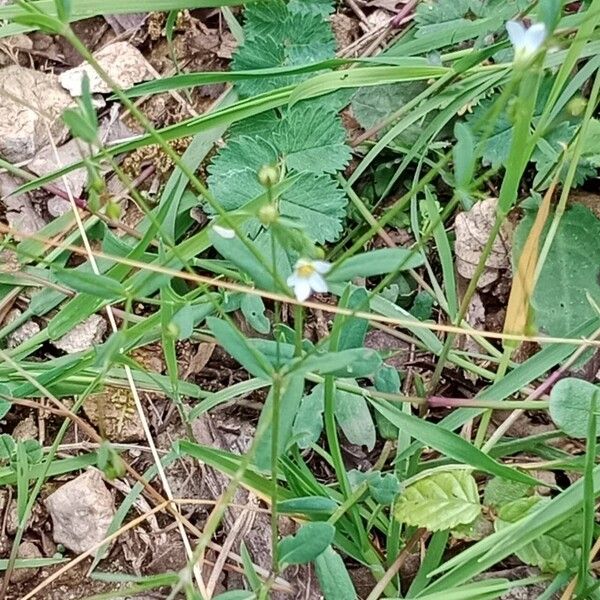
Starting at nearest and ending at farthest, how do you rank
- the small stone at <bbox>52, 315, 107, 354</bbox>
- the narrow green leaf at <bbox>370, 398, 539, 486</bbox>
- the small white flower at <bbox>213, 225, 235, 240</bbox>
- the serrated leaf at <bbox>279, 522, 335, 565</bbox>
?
1. the small white flower at <bbox>213, 225, 235, 240</bbox>
2. the serrated leaf at <bbox>279, 522, 335, 565</bbox>
3. the narrow green leaf at <bbox>370, 398, 539, 486</bbox>
4. the small stone at <bbox>52, 315, 107, 354</bbox>

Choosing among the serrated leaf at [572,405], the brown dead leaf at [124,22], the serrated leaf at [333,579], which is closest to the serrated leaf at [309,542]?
the serrated leaf at [333,579]

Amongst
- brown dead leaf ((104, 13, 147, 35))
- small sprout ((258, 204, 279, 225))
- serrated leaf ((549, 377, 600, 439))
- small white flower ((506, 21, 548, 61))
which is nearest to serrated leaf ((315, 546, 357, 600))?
serrated leaf ((549, 377, 600, 439))

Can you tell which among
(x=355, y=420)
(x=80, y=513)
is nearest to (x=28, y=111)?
(x=80, y=513)

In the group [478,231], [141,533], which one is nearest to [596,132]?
[478,231]

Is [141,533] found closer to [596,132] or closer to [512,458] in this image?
[512,458]

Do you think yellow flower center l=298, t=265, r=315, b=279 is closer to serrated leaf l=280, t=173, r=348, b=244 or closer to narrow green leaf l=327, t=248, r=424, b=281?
narrow green leaf l=327, t=248, r=424, b=281
